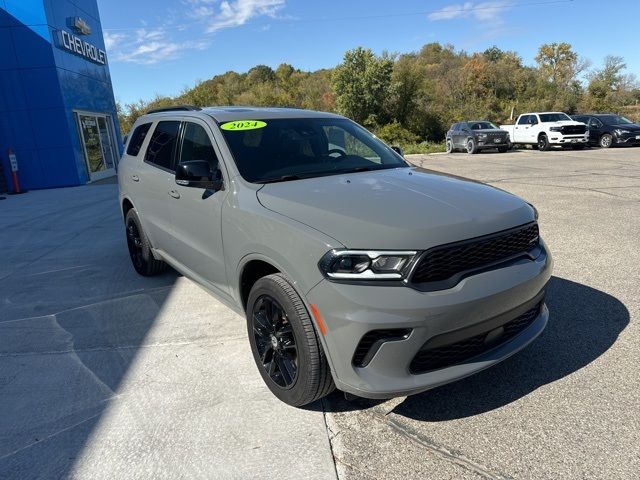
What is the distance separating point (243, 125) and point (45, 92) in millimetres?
15397

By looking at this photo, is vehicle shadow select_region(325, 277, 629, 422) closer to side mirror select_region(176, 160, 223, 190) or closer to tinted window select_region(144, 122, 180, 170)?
side mirror select_region(176, 160, 223, 190)

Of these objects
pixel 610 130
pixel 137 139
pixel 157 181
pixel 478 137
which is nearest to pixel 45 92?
pixel 137 139

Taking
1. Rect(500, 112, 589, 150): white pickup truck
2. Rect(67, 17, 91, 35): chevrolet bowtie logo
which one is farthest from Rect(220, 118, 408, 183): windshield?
Rect(500, 112, 589, 150): white pickup truck

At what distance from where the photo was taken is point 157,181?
4445 millimetres

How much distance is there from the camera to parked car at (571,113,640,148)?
75.0 feet

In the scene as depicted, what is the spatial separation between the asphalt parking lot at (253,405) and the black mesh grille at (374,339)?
0.58 meters

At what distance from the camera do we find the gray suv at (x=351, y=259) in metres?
2.30

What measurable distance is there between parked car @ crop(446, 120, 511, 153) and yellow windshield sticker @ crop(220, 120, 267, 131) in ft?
73.2

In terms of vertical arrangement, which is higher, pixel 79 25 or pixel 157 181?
pixel 79 25

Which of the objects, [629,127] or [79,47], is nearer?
[79,47]

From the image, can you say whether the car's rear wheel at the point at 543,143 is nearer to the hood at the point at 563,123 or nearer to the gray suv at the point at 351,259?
the hood at the point at 563,123

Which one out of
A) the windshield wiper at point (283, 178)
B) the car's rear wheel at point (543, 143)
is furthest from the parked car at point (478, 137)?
the windshield wiper at point (283, 178)

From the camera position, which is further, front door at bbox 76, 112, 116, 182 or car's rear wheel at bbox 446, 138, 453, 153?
car's rear wheel at bbox 446, 138, 453, 153

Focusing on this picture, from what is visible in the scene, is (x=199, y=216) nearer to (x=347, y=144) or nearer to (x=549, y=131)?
(x=347, y=144)
